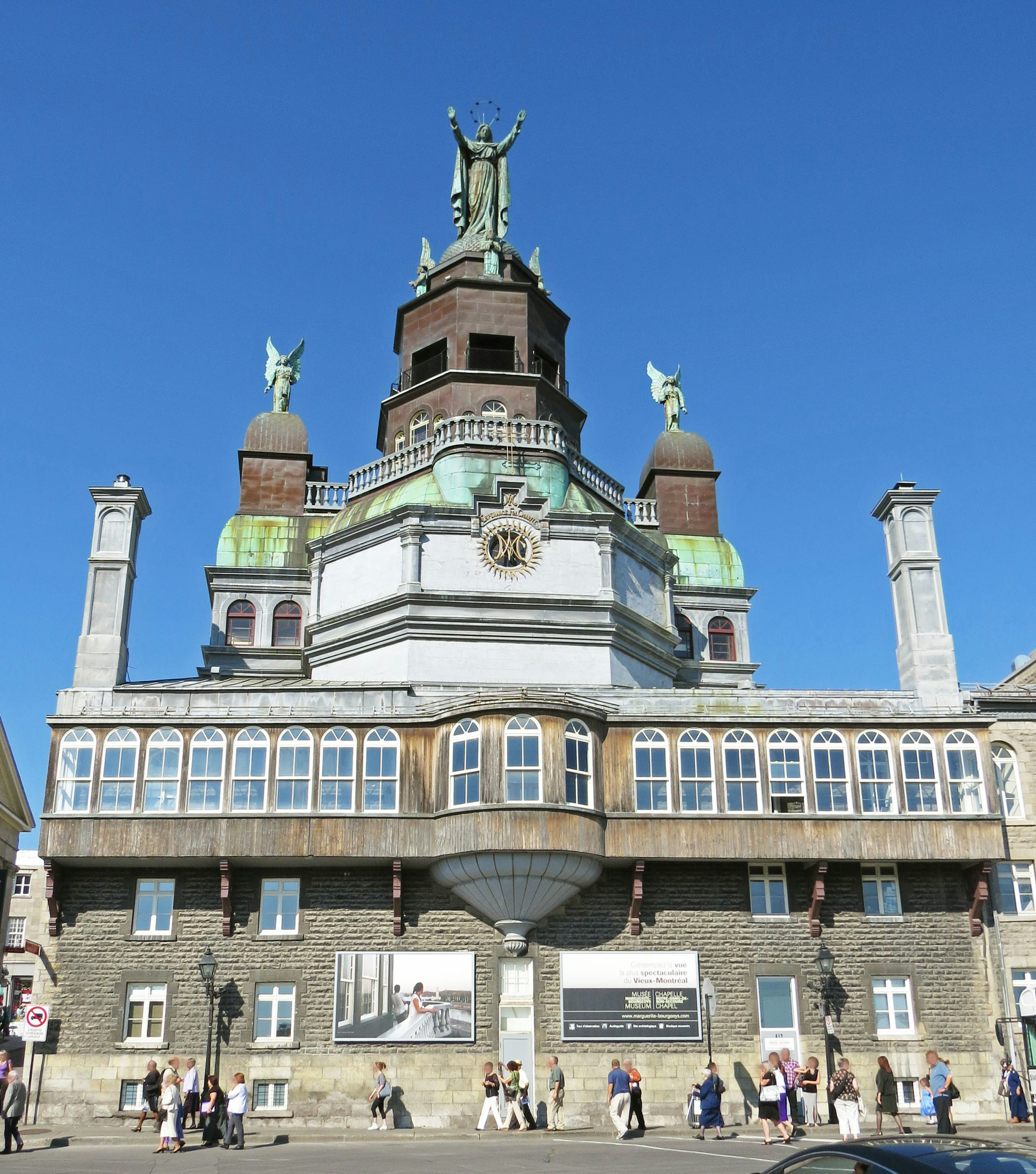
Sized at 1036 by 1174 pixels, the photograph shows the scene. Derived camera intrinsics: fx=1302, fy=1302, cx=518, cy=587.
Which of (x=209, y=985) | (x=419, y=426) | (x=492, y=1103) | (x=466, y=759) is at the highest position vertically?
(x=419, y=426)

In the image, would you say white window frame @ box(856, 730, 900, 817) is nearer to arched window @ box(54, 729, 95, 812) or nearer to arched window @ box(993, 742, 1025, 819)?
arched window @ box(993, 742, 1025, 819)

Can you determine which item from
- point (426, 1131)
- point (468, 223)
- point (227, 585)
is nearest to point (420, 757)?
point (426, 1131)

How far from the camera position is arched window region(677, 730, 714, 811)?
3300cm

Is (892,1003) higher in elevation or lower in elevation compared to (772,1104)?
higher

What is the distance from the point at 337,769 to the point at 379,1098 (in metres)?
7.90

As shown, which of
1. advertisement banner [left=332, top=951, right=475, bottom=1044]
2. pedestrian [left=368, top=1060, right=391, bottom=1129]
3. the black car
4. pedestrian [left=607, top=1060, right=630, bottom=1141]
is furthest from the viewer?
advertisement banner [left=332, top=951, right=475, bottom=1044]

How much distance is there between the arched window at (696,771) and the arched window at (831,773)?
2735mm

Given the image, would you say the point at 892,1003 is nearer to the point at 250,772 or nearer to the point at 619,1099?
the point at 619,1099

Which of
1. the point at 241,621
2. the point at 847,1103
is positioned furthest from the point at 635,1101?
the point at 241,621

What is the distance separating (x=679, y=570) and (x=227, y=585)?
17234 millimetres

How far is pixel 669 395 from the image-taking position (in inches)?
2211

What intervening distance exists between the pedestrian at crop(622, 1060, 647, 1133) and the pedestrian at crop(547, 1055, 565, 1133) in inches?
58.0

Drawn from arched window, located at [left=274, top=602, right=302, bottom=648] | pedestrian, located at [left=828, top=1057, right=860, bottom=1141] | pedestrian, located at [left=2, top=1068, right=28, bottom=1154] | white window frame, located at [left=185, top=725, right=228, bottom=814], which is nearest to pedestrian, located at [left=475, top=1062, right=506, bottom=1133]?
pedestrian, located at [left=828, top=1057, right=860, bottom=1141]

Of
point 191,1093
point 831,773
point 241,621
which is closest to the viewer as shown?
point 191,1093
